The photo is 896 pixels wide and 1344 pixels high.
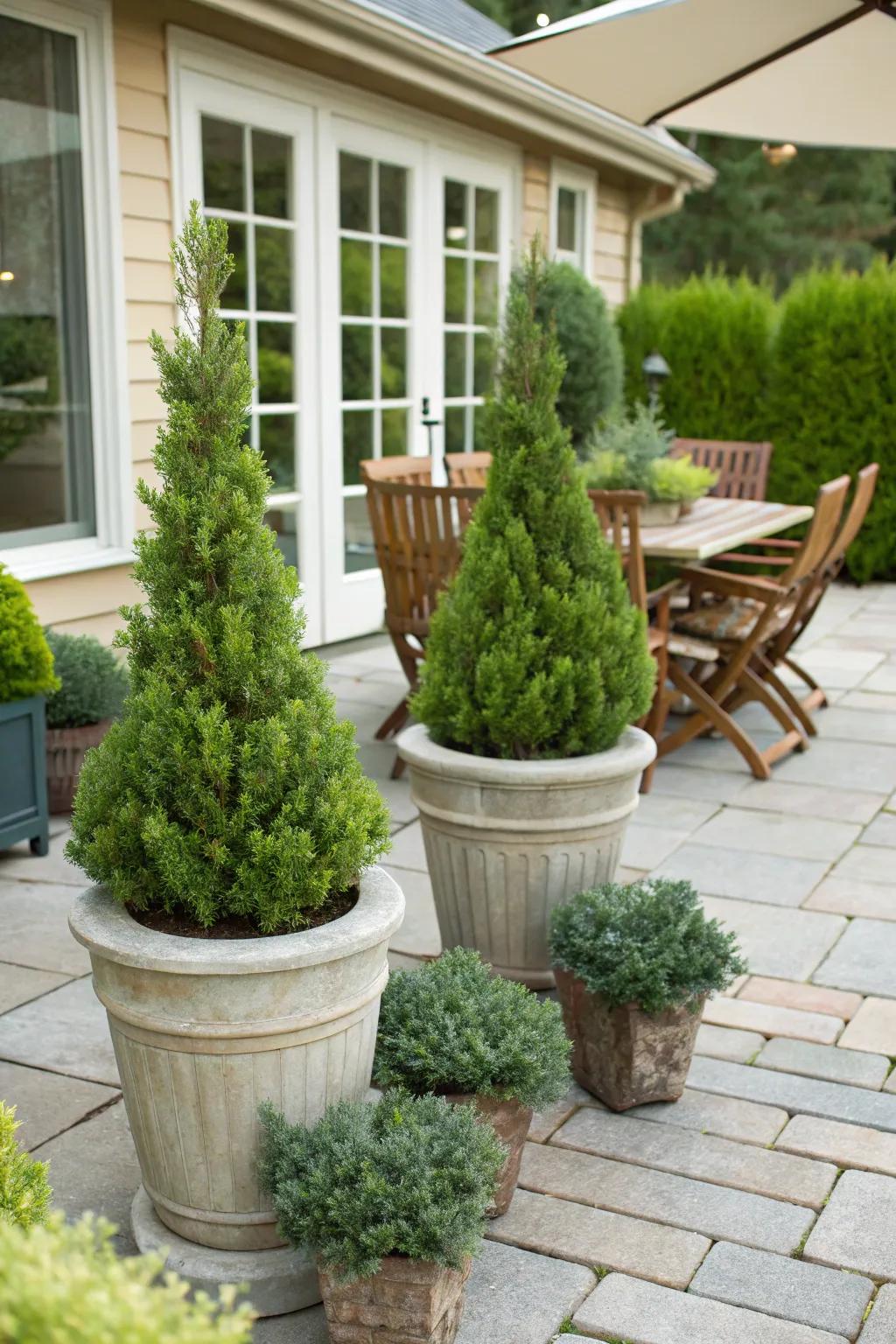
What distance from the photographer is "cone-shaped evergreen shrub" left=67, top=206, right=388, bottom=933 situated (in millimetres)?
1930

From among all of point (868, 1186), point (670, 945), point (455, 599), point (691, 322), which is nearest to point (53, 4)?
point (455, 599)

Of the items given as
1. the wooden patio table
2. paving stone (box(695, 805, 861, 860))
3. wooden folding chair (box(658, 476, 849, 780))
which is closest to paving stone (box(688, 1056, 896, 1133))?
paving stone (box(695, 805, 861, 860))

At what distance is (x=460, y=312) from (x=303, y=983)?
6604 millimetres

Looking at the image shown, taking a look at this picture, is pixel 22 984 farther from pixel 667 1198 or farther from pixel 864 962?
pixel 864 962

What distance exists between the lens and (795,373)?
9.56 meters

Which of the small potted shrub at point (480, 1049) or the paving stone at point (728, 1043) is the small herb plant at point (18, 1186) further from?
the paving stone at point (728, 1043)

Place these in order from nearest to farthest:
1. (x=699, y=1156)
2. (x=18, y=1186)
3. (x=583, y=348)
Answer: (x=18, y=1186) → (x=699, y=1156) → (x=583, y=348)

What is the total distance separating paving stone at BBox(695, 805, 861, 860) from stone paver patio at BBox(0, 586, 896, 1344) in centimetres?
1

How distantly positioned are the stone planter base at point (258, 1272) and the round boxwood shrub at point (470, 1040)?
319 mm

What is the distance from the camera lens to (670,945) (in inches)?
99.4

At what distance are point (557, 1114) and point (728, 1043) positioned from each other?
0.51 meters

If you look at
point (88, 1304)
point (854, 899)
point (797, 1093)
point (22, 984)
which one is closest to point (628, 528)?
point (854, 899)

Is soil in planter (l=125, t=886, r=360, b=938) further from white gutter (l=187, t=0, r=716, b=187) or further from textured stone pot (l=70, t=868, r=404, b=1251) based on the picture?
white gutter (l=187, t=0, r=716, b=187)

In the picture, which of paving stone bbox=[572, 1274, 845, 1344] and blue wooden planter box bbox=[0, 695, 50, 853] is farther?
blue wooden planter box bbox=[0, 695, 50, 853]
